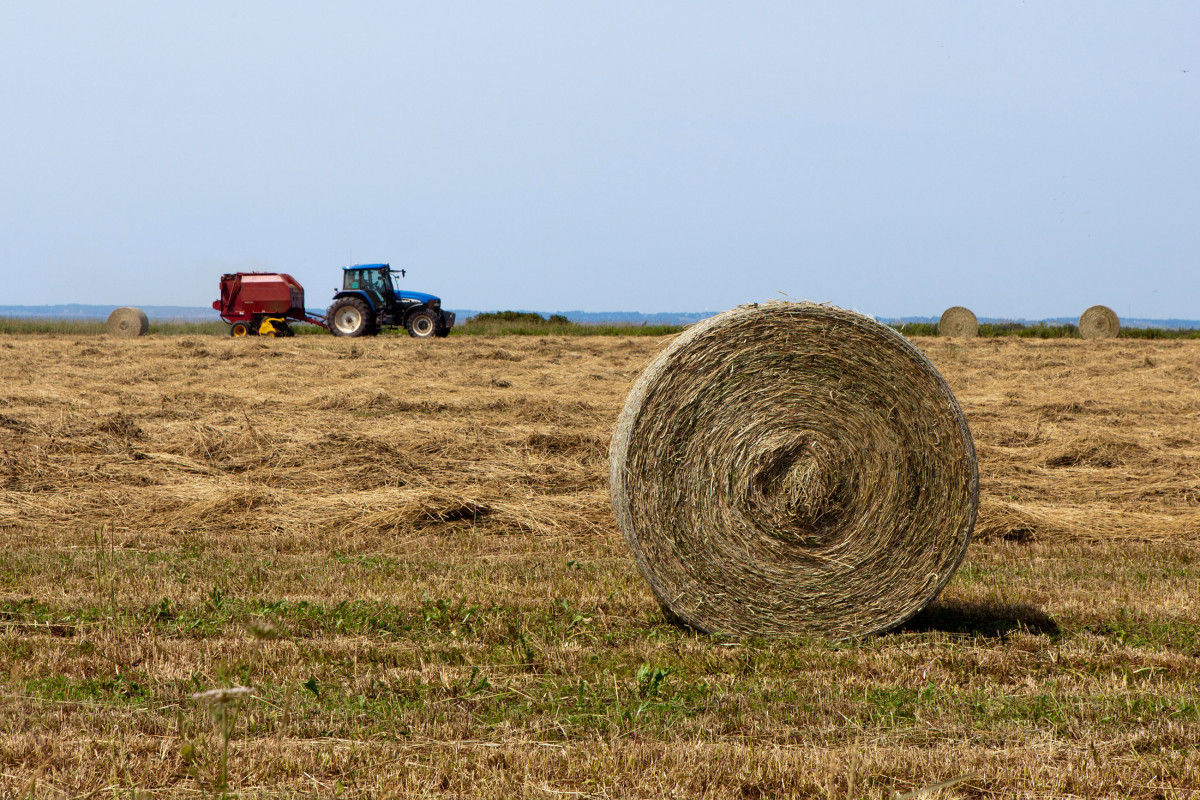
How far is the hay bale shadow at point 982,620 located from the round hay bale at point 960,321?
28.8 metres

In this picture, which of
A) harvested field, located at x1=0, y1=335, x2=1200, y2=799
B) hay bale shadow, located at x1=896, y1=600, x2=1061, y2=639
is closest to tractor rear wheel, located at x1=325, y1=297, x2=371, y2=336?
harvested field, located at x1=0, y1=335, x2=1200, y2=799

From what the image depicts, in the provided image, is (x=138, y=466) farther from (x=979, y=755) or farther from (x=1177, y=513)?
(x=1177, y=513)

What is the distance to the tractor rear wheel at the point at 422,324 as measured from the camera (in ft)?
95.5

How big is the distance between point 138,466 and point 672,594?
6.28 meters

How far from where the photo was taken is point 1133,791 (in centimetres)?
346

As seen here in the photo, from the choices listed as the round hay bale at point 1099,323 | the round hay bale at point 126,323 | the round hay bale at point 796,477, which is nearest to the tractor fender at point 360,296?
the round hay bale at point 126,323

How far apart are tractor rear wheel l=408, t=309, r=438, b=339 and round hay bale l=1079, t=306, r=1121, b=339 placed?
20.5 meters

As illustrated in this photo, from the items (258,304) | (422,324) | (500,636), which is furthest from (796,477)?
(258,304)

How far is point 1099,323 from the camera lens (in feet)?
107

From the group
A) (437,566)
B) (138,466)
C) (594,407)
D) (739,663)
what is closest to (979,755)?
(739,663)

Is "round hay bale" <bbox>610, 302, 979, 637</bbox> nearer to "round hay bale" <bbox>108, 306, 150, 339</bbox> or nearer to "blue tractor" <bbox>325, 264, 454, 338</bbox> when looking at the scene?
"blue tractor" <bbox>325, 264, 454, 338</bbox>

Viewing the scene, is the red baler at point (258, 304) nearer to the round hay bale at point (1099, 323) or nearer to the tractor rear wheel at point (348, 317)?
the tractor rear wheel at point (348, 317)

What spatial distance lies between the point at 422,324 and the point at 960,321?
17196mm

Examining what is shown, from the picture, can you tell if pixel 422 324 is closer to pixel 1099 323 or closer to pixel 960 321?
pixel 960 321
